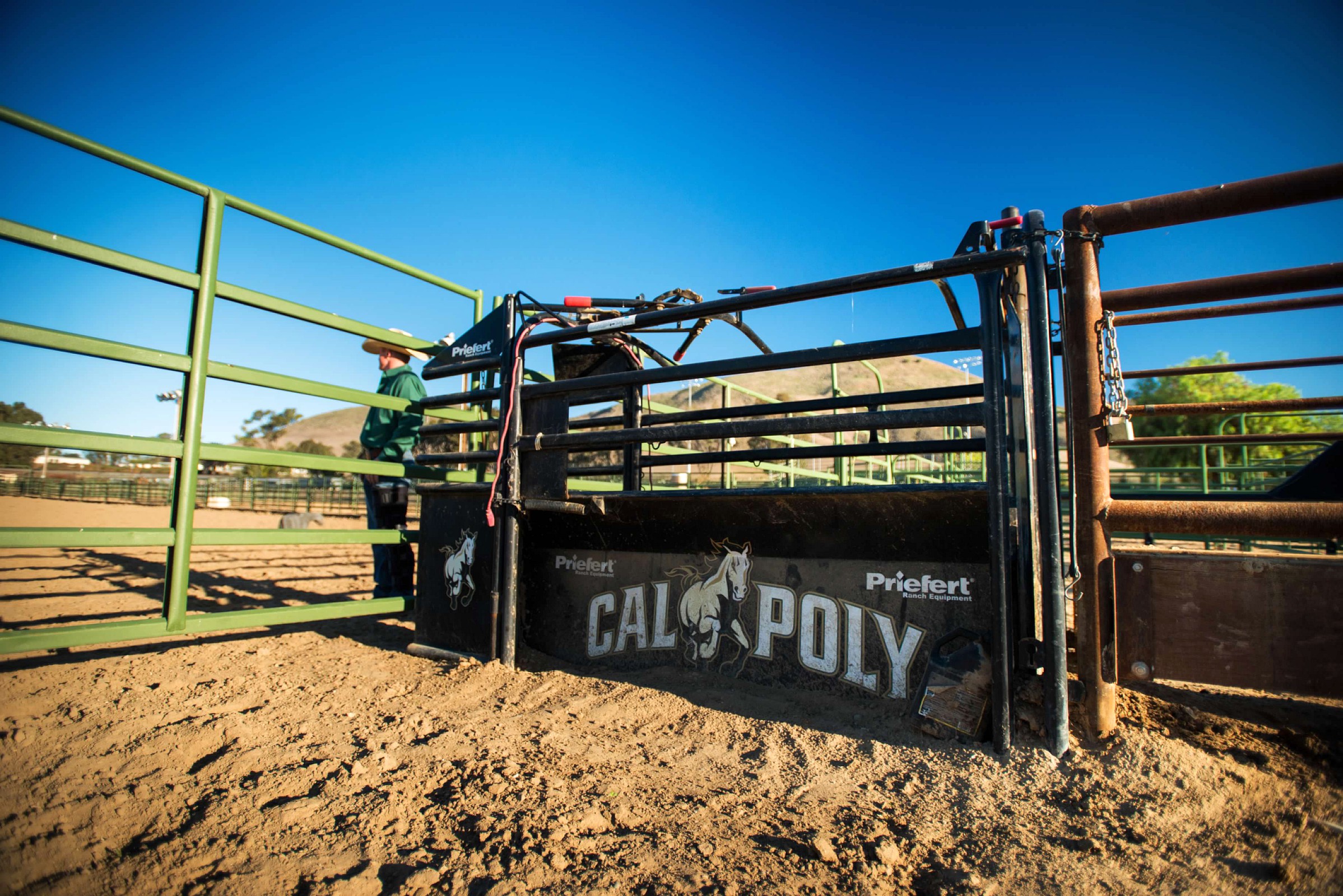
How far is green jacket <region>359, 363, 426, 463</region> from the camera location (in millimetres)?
3973

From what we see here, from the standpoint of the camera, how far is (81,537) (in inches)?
96.7

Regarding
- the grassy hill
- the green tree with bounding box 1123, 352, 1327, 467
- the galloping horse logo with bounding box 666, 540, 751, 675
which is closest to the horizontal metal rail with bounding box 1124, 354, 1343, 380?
the galloping horse logo with bounding box 666, 540, 751, 675

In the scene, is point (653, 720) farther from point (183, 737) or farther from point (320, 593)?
point (320, 593)

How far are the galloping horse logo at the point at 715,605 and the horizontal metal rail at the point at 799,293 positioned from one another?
830 millimetres

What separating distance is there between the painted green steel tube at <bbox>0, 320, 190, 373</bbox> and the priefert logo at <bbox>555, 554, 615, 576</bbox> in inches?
74.6

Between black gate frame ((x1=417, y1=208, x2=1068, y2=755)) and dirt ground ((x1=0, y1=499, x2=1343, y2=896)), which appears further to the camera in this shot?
black gate frame ((x1=417, y1=208, x2=1068, y2=755))

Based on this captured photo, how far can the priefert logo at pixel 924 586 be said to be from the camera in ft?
6.79

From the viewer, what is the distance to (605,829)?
1535 millimetres

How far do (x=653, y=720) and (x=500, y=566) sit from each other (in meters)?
1.13

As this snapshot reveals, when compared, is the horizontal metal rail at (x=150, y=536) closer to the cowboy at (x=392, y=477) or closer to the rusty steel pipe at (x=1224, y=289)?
the cowboy at (x=392, y=477)

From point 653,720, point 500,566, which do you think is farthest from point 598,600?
point 653,720

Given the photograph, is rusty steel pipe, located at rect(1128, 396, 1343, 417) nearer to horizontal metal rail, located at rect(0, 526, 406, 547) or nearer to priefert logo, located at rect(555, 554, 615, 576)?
priefert logo, located at rect(555, 554, 615, 576)

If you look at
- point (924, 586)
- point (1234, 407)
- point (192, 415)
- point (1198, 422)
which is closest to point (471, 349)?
point (192, 415)

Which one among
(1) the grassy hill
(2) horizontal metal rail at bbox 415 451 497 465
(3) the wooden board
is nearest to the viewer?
(3) the wooden board
